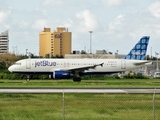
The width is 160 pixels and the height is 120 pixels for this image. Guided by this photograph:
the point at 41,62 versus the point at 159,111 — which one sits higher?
the point at 41,62

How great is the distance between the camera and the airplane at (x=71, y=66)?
189ft

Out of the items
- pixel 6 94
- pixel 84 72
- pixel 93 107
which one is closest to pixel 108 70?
pixel 84 72

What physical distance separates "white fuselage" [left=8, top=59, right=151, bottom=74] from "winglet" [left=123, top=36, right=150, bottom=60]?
2.11m

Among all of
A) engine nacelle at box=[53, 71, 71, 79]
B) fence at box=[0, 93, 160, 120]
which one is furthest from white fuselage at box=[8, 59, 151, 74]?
fence at box=[0, 93, 160, 120]

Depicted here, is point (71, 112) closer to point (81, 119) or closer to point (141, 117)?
point (81, 119)

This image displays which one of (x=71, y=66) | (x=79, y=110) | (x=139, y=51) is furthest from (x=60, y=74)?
(x=79, y=110)

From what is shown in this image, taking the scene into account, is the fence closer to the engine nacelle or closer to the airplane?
the engine nacelle

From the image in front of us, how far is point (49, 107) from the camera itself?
852 inches

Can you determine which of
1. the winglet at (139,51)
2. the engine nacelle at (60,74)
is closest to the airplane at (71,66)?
the engine nacelle at (60,74)

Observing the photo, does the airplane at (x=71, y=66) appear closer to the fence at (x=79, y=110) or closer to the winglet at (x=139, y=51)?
the winglet at (x=139, y=51)

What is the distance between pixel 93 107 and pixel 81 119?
4004 mm

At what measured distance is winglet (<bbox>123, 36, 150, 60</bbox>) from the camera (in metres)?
64.0

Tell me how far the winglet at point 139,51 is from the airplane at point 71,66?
0.79 feet

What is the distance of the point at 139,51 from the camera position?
64.7m
